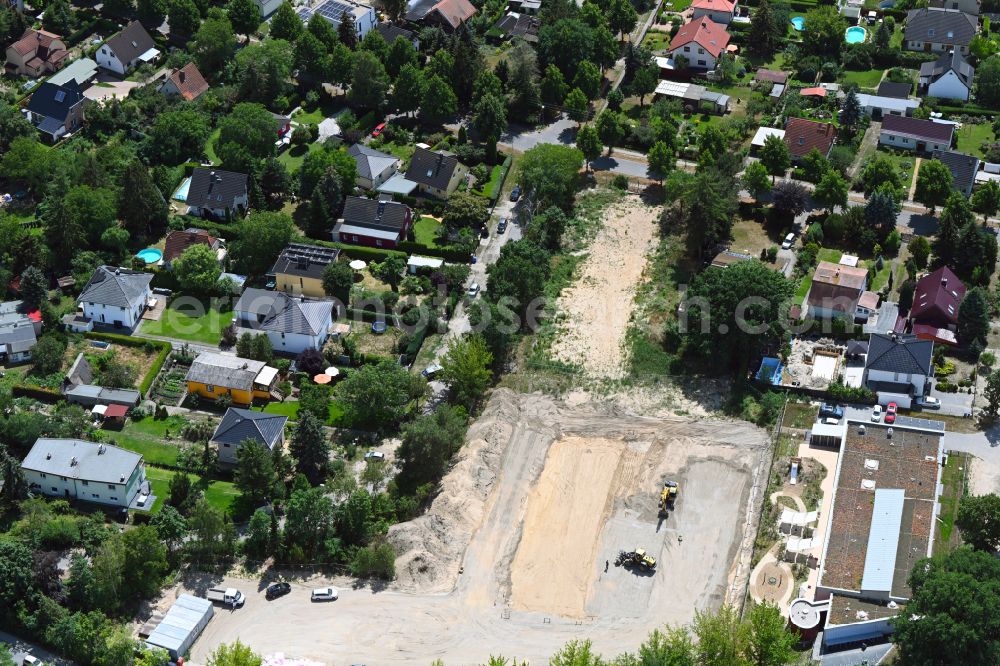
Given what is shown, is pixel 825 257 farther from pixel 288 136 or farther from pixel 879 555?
pixel 288 136

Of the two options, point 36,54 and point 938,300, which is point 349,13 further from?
point 938,300

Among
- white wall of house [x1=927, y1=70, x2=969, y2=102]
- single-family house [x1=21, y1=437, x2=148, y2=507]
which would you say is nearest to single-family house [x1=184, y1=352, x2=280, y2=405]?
single-family house [x1=21, y1=437, x2=148, y2=507]

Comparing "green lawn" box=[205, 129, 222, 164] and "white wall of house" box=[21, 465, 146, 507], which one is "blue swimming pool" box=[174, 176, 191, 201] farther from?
"white wall of house" box=[21, 465, 146, 507]

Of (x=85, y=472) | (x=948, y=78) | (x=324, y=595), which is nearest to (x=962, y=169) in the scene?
(x=948, y=78)

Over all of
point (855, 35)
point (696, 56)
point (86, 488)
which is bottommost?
point (86, 488)

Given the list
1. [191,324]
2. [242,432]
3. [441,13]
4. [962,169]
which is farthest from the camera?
[441,13]

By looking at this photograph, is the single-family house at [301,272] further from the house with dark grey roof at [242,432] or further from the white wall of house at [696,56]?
the white wall of house at [696,56]

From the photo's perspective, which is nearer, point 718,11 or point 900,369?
point 900,369

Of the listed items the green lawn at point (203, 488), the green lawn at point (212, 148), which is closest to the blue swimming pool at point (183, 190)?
the green lawn at point (212, 148)
